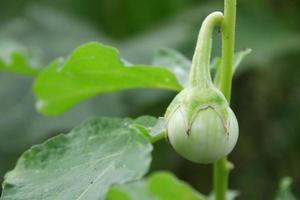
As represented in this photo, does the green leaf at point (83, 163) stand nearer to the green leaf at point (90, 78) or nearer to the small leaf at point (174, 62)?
the green leaf at point (90, 78)

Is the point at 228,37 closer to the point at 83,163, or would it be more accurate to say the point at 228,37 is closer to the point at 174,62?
the point at 83,163

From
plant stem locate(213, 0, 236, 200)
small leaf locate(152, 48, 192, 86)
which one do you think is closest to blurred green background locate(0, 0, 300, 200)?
small leaf locate(152, 48, 192, 86)

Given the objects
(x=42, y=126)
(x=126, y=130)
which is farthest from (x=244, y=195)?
(x=126, y=130)

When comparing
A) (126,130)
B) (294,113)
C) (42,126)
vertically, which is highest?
(126,130)

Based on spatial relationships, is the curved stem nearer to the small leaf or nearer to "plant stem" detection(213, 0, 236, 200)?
"plant stem" detection(213, 0, 236, 200)

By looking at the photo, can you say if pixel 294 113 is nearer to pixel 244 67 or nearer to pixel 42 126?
pixel 244 67

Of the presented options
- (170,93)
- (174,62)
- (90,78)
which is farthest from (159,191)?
(170,93)
